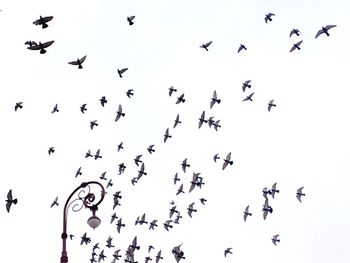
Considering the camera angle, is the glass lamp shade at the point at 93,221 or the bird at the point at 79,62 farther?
the bird at the point at 79,62

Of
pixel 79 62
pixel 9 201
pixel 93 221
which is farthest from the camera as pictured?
pixel 79 62

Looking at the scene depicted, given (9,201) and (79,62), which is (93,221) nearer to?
(9,201)

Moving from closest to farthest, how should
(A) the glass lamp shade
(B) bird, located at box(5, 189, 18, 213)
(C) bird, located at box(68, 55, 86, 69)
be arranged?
1. (A) the glass lamp shade
2. (B) bird, located at box(5, 189, 18, 213)
3. (C) bird, located at box(68, 55, 86, 69)

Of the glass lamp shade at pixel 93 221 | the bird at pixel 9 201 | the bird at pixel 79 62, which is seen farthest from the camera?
the bird at pixel 79 62

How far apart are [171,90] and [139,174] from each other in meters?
4.65

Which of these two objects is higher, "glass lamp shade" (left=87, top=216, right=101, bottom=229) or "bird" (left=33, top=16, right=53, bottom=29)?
"bird" (left=33, top=16, right=53, bottom=29)

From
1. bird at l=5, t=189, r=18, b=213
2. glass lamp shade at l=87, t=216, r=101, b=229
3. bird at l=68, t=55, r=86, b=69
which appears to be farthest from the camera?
bird at l=68, t=55, r=86, b=69

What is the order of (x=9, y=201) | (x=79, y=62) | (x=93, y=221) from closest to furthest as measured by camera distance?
(x=93, y=221) → (x=9, y=201) → (x=79, y=62)

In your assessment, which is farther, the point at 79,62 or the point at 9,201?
the point at 79,62

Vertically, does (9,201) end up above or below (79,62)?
below

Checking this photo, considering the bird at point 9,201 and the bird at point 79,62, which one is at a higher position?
the bird at point 79,62

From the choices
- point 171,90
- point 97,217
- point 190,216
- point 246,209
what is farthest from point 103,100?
point 97,217

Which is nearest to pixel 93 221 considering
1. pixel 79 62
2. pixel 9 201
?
pixel 9 201

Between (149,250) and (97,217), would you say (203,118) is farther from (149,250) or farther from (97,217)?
(97,217)
